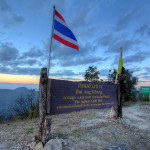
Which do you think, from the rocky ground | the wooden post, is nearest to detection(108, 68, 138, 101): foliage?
the rocky ground

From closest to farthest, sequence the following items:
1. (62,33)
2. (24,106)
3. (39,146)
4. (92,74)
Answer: (39,146) < (62,33) < (24,106) < (92,74)

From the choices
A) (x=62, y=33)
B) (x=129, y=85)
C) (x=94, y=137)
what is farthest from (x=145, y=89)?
(x=62, y=33)

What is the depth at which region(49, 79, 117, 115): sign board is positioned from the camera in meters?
3.19

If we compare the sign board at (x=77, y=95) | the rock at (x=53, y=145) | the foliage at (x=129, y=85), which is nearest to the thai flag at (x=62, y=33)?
the sign board at (x=77, y=95)

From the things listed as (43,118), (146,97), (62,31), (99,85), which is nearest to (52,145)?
(43,118)

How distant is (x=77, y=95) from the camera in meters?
3.60

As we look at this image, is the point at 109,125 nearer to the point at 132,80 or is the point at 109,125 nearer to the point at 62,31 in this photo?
the point at 62,31

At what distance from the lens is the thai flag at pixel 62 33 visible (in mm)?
4039

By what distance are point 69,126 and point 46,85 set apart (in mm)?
2464

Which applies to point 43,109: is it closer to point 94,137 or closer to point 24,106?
point 94,137

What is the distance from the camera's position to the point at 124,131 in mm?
4562

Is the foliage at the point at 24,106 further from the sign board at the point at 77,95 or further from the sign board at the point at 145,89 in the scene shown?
the sign board at the point at 145,89

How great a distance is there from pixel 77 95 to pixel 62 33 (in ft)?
7.03

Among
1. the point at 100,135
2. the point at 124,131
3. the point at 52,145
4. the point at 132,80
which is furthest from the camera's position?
the point at 132,80
